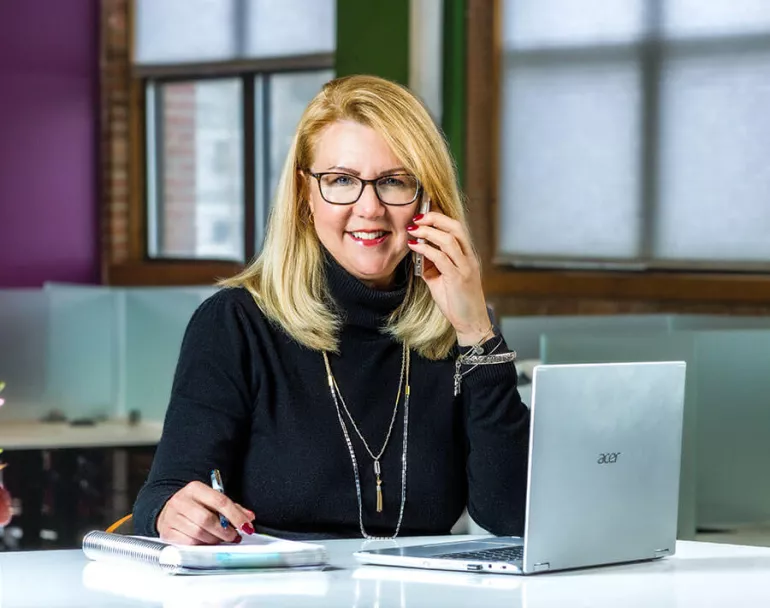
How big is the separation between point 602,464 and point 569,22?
439cm

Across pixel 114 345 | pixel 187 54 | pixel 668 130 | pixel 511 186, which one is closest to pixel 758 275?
pixel 668 130

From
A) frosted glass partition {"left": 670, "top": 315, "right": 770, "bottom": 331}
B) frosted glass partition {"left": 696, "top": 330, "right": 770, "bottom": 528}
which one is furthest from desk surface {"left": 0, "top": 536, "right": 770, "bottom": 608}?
frosted glass partition {"left": 670, "top": 315, "right": 770, "bottom": 331}

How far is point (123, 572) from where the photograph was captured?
161cm

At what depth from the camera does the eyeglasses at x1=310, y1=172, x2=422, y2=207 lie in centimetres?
196

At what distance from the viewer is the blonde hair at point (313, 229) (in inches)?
77.8

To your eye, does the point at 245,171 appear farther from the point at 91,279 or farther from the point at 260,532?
the point at 260,532

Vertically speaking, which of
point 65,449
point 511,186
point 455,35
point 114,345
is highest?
A: point 455,35

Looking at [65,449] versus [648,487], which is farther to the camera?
[65,449]

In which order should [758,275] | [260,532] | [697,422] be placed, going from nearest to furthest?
[260,532]
[697,422]
[758,275]

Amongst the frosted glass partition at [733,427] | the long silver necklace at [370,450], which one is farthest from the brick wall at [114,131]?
the long silver necklace at [370,450]

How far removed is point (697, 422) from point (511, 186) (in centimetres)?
267

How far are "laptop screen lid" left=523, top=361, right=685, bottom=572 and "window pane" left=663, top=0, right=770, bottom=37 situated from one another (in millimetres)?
3882

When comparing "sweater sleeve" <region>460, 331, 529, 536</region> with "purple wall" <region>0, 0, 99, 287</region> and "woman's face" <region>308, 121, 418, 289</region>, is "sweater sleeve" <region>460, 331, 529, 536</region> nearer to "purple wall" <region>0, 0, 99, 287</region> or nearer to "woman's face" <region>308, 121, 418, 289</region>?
"woman's face" <region>308, 121, 418, 289</region>

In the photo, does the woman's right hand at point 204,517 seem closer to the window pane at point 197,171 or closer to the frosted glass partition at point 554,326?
the frosted glass partition at point 554,326
